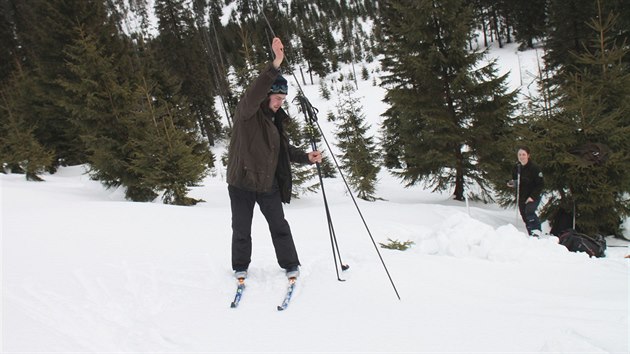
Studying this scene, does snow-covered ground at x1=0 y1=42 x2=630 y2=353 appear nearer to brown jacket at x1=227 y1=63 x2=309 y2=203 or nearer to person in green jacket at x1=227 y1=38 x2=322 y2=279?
person in green jacket at x1=227 y1=38 x2=322 y2=279

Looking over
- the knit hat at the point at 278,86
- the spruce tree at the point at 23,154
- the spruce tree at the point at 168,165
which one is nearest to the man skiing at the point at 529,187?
the knit hat at the point at 278,86

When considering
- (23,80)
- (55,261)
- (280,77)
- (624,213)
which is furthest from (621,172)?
(23,80)

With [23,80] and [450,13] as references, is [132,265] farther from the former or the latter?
[23,80]

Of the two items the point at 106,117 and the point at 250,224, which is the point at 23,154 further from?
the point at 250,224

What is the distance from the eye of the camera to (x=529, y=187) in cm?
770

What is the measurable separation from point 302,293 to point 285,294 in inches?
7.0

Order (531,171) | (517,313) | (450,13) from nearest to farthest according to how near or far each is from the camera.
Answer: (517,313), (531,171), (450,13)

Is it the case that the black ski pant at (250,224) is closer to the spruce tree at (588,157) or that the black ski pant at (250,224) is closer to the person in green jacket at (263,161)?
the person in green jacket at (263,161)

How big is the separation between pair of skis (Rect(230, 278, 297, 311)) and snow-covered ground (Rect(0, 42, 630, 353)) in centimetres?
7

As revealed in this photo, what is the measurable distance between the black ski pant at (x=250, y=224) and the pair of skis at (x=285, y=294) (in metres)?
0.18

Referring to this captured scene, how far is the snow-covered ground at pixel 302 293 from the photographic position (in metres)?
2.71

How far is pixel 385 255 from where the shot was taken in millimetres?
4715

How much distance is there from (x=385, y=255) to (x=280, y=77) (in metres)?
2.75

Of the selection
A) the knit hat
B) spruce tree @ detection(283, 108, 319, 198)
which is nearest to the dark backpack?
the knit hat
